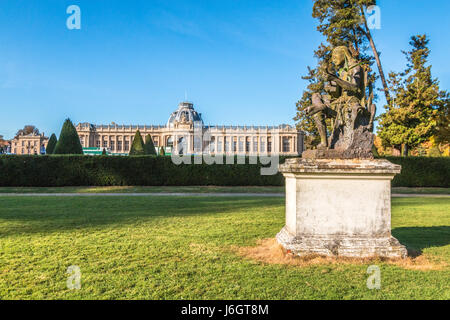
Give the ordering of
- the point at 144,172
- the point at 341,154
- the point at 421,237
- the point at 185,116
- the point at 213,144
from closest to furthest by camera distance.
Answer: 1. the point at 341,154
2. the point at 421,237
3. the point at 144,172
4. the point at 185,116
5. the point at 213,144

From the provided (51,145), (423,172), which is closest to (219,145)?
(51,145)

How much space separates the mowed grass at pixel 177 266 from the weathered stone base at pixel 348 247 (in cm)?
25

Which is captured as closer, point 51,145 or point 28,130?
point 51,145

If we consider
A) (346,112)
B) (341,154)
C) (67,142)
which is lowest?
(341,154)

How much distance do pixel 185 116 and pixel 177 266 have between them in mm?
80486

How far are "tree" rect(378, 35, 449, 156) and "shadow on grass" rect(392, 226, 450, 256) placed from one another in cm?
1608

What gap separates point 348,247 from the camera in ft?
12.8

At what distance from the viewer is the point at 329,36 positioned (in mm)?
Answer: 19703

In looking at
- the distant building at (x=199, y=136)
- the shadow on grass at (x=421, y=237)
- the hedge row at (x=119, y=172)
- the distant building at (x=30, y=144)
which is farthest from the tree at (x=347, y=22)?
the distant building at (x=30, y=144)

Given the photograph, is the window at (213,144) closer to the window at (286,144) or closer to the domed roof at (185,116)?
the domed roof at (185,116)

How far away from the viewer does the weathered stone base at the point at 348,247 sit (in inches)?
154

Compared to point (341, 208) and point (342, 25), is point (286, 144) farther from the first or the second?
point (341, 208)

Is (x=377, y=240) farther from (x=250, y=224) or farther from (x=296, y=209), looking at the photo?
(x=250, y=224)

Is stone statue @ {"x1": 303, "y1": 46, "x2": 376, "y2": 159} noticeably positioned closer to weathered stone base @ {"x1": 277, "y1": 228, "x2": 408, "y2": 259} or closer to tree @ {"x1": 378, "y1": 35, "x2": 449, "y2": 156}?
weathered stone base @ {"x1": 277, "y1": 228, "x2": 408, "y2": 259}
